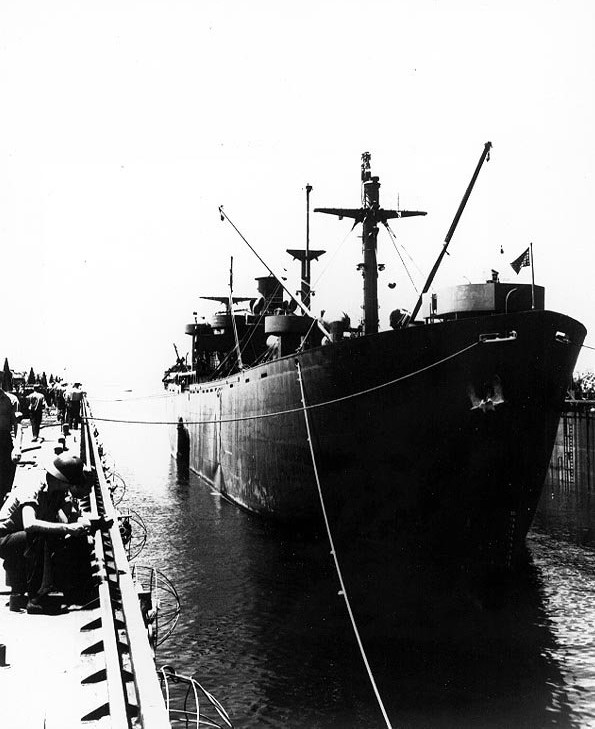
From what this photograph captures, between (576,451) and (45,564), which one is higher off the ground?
(45,564)

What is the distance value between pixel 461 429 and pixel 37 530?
7.07 m

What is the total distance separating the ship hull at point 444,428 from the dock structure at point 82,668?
19.7 ft

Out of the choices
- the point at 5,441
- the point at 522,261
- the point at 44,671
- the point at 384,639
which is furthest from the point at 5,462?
the point at 522,261

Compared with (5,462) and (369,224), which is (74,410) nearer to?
(5,462)

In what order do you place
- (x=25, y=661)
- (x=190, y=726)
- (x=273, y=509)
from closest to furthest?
(x=25, y=661) < (x=190, y=726) < (x=273, y=509)

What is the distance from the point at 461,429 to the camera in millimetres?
10336

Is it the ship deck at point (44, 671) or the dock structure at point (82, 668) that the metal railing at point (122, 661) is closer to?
the dock structure at point (82, 668)

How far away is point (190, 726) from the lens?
7.66 meters

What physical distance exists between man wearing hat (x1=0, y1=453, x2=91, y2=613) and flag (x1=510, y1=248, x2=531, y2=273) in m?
9.28

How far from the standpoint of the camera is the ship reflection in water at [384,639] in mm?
8039

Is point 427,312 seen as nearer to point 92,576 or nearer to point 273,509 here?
point 273,509


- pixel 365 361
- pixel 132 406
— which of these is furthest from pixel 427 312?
pixel 132 406

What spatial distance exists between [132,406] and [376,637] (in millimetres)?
107056

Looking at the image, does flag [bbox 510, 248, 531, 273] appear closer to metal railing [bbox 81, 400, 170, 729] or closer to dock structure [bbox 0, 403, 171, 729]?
metal railing [bbox 81, 400, 170, 729]
